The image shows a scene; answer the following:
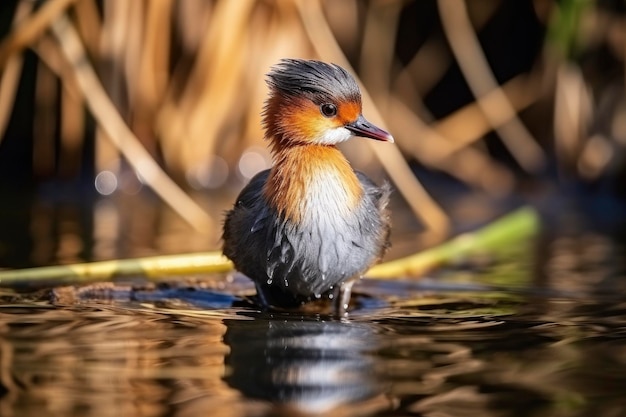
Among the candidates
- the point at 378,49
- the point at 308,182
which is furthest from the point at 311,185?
the point at 378,49

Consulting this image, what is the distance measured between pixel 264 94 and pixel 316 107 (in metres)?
3.68

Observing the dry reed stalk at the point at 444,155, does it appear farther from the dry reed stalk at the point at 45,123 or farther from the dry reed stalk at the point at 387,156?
the dry reed stalk at the point at 45,123

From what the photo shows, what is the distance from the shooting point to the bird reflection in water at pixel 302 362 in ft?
10.5

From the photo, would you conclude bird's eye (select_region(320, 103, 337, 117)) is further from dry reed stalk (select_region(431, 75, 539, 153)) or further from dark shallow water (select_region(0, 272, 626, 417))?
dry reed stalk (select_region(431, 75, 539, 153))

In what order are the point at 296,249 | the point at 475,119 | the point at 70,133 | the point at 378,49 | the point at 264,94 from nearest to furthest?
1. the point at 296,249
2. the point at 70,133
3. the point at 264,94
4. the point at 378,49
5. the point at 475,119

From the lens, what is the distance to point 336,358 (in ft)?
12.1

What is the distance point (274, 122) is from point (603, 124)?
4163 mm

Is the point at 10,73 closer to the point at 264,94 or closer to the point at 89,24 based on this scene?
the point at 89,24

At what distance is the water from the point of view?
10.1ft

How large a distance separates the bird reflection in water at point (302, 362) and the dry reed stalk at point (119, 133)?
2.29m

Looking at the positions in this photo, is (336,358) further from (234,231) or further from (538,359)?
(234,231)

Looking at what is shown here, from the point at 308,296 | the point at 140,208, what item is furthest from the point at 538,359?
the point at 140,208

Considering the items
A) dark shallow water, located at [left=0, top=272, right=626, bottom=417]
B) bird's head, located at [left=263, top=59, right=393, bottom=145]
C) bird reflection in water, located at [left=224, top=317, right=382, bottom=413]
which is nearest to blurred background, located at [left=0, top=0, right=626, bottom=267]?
bird's head, located at [left=263, top=59, right=393, bottom=145]

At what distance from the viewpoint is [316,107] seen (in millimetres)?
4988
